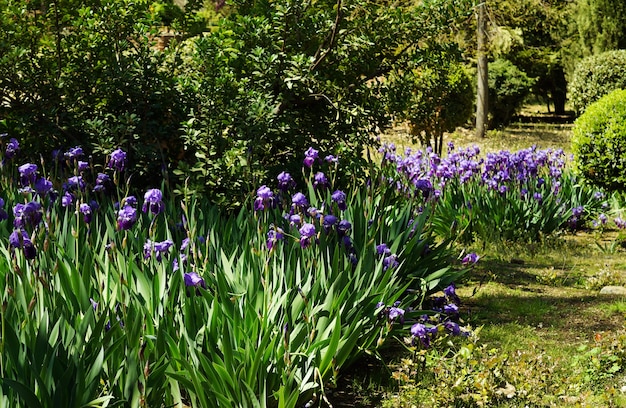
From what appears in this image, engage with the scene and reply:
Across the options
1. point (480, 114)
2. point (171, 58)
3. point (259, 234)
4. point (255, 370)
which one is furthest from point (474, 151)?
point (480, 114)

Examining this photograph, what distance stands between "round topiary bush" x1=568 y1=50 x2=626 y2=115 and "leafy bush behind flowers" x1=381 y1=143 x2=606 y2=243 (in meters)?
8.71

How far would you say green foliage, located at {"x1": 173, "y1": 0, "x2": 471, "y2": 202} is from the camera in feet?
16.5

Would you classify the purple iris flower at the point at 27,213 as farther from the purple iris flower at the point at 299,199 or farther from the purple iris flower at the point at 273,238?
the purple iris flower at the point at 299,199

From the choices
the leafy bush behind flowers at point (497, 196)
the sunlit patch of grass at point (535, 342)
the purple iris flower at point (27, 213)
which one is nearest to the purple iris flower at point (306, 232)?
the sunlit patch of grass at point (535, 342)

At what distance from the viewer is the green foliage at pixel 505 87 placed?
20375 millimetres

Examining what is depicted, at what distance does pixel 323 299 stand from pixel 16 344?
148 cm

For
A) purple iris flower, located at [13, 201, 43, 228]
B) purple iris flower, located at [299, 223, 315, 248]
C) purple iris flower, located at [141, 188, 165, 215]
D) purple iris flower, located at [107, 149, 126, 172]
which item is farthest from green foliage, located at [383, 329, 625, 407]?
purple iris flower, located at [107, 149, 126, 172]

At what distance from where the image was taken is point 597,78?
15398 mm

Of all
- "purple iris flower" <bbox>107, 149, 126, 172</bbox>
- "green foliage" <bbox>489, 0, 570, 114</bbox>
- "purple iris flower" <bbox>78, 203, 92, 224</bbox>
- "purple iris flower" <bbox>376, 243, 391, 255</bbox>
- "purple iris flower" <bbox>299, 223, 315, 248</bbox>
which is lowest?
"purple iris flower" <bbox>376, 243, 391, 255</bbox>

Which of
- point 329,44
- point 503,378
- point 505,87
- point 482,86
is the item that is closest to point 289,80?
point 329,44

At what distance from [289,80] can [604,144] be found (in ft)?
12.7

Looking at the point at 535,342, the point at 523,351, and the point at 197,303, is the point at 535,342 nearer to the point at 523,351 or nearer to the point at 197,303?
the point at 523,351

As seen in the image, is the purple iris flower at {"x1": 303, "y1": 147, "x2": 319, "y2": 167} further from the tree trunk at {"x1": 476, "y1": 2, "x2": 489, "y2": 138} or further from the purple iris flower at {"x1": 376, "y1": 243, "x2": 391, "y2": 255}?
the tree trunk at {"x1": 476, "y1": 2, "x2": 489, "y2": 138}

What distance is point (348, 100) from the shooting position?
557 cm
